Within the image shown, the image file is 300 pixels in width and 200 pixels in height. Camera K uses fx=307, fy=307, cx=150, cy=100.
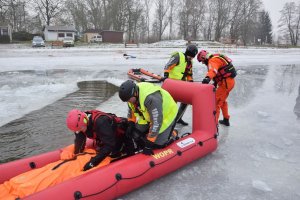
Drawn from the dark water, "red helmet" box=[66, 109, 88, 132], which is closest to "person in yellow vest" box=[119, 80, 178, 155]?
"red helmet" box=[66, 109, 88, 132]

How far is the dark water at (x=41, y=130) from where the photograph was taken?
4507mm

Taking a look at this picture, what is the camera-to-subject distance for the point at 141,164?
3.33 m

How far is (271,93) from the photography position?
8125 mm

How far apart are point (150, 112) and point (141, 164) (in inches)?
22.5

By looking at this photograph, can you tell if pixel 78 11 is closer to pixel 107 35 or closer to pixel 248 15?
pixel 107 35

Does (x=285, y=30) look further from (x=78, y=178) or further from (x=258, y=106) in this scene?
(x=78, y=178)

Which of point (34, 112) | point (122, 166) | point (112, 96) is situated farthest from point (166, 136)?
point (112, 96)

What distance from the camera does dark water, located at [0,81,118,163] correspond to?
4.51 meters

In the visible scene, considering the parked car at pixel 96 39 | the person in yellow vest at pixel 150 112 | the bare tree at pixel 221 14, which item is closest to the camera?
the person in yellow vest at pixel 150 112

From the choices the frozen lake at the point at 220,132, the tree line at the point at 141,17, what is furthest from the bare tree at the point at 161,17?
the frozen lake at the point at 220,132

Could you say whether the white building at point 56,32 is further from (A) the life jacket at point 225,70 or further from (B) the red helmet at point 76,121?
(B) the red helmet at point 76,121

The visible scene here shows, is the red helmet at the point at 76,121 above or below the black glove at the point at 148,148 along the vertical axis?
above

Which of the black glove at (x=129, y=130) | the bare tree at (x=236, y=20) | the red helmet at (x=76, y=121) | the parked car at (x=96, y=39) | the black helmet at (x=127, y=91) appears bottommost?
the black glove at (x=129, y=130)

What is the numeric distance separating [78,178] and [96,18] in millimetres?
50346
